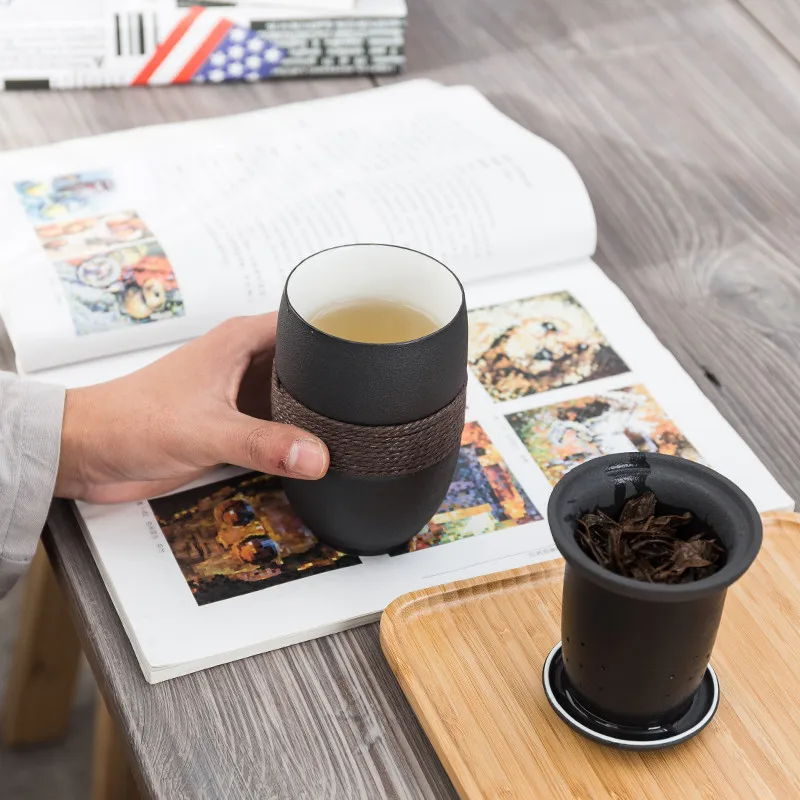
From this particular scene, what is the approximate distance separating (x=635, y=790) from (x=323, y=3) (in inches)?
30.1

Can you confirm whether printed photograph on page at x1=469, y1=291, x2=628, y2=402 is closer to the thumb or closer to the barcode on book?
the thumb

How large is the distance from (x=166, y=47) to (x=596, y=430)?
1.87 feet

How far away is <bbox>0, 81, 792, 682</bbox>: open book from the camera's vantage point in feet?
2.09

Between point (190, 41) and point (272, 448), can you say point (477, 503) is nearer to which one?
point (272, 448)

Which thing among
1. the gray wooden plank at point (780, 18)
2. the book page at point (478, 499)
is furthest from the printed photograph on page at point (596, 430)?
the gray wooden plank at point (780, 18)

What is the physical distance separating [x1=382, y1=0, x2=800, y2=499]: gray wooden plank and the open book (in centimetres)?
5

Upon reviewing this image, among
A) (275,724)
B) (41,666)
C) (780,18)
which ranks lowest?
(41,666)

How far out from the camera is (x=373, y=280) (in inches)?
24.7

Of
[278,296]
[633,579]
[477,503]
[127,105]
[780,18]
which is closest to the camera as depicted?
[633,579]

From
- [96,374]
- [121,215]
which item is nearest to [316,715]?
[96,374]

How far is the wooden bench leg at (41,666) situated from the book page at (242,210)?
1.00 ft

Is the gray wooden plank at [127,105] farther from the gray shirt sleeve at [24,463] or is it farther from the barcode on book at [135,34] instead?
the gray shirt sleeve at [24,463]

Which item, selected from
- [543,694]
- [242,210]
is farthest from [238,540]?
[242,210]

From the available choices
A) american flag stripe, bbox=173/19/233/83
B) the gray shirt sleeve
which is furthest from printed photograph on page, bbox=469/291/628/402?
american flag stripe, bbox=173/19/233/83
